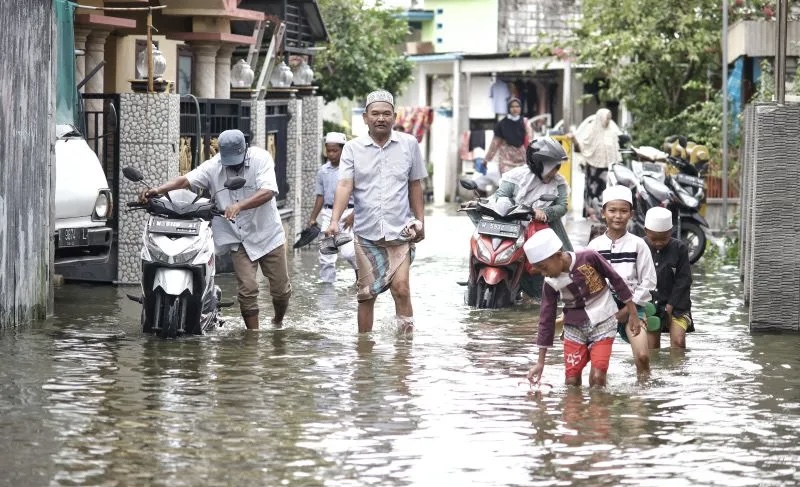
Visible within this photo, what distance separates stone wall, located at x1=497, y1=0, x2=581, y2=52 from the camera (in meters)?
48.3

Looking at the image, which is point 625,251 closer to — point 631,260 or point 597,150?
point 631,260

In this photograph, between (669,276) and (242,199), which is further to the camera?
(242,199)

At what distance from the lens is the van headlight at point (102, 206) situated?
14.7 metres

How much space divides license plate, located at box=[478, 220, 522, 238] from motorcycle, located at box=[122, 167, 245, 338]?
3321mm

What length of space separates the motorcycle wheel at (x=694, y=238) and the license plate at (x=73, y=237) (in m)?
7.79

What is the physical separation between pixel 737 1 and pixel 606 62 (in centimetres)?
427

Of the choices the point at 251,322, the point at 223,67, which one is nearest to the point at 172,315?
the point at 251,322

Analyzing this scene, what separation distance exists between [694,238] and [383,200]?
27.1 ft

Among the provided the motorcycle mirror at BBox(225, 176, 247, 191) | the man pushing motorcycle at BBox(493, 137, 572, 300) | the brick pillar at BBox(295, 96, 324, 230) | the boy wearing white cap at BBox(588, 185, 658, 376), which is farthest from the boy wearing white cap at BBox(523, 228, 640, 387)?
the brick pillar at BBox(295, 96, 324, 230)

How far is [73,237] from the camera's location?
14297 millimetres

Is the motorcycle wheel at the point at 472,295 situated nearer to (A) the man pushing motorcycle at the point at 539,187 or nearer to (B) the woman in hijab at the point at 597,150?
(A) the man pushing motorcycle at the point at 539,187

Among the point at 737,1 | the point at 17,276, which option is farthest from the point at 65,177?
the point at 737,1

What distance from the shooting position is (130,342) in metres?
12.1

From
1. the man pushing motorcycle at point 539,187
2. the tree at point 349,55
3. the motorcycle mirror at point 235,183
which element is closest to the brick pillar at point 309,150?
the man pushing motorcycle at point 539,187
